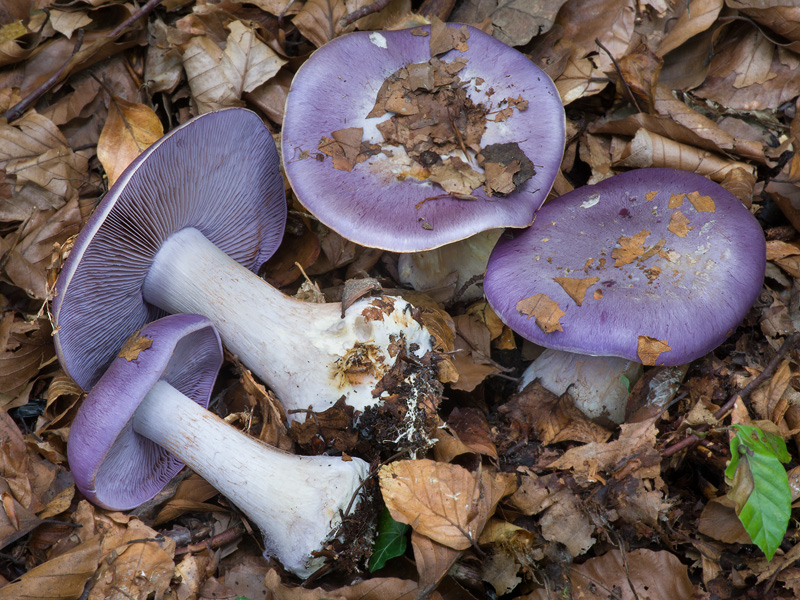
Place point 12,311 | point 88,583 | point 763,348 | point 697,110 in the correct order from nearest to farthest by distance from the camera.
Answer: point 88,583, point 763,348, point 12,311, point 697,110

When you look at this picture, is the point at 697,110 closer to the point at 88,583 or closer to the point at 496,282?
the point at 496,282

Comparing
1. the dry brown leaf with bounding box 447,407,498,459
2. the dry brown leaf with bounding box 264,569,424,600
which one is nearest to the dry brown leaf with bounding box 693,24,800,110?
the dry brown leaf with bounding box 447,407,498,459

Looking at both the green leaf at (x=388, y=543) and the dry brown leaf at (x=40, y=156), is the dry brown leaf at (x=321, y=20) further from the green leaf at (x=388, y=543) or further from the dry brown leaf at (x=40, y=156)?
the green leaf at (x=388, y=543)

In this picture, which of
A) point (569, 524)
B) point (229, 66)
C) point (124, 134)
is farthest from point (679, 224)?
point (124, 134)

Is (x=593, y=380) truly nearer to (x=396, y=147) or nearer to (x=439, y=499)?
(x=439, y=499)

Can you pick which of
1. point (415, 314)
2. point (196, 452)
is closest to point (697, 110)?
point (415, 314)

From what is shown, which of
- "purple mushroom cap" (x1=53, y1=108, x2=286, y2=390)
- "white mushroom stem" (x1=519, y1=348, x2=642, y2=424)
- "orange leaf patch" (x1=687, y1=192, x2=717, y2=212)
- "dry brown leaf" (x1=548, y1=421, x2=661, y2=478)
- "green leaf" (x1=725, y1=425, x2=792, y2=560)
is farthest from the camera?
"white mushroom stem" (x1=519, y1=348, x2=642, y2=424)

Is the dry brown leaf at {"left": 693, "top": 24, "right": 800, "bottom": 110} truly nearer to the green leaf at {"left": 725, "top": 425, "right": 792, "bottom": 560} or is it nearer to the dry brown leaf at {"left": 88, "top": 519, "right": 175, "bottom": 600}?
the green leaf at {"left": 725, "top": 425, "right": 792, "bottom": 560}
